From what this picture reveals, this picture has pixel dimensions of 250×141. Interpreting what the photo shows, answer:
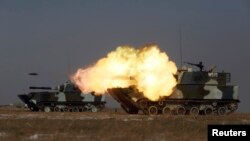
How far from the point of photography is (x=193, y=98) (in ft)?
160

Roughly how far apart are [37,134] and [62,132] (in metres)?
1.32

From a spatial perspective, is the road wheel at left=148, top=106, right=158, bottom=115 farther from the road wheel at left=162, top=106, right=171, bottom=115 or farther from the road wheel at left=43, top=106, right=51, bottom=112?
the road wheel at left=43, top=106, right=51, bottom=112

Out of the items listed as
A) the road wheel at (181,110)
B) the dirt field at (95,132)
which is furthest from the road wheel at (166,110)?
the dirt field at (95,132)

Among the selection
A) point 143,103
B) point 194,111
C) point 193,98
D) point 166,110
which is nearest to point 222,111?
point 194,111

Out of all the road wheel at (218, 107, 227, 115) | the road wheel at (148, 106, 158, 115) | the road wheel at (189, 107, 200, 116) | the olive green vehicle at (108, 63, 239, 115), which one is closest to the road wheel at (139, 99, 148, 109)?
the olive green vehicle at (108, 63, 239, 115)

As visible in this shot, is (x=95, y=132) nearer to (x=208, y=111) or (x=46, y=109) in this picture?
(x=208, y=111)

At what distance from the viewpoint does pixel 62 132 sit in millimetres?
24781

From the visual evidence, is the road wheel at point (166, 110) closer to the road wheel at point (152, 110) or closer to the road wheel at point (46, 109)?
the road wheel at point (152, 110)

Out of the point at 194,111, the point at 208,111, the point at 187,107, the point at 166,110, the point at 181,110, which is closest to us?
the point at 166,110

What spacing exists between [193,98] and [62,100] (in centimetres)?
2254

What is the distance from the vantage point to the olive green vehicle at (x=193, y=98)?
1874 inches

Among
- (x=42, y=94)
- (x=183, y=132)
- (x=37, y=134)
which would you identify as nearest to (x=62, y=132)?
(x=37, y=134)

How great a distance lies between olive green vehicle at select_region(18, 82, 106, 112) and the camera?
66.1 m

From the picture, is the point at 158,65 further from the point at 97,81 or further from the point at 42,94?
the point at 42,94
